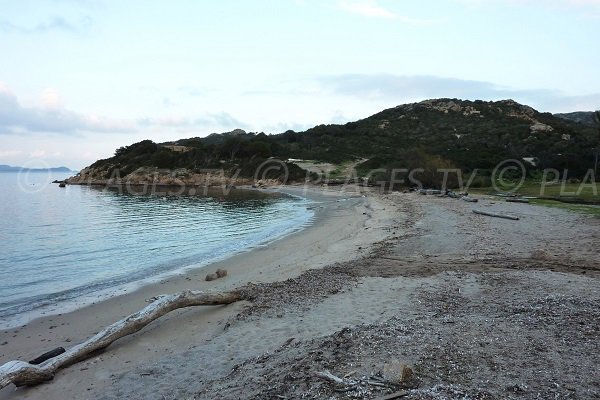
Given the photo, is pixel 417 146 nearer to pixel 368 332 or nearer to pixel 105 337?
pixel 368 332

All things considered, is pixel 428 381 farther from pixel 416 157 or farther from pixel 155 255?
pixel 416 157

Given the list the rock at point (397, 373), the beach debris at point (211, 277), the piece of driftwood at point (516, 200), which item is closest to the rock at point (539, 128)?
the piece of driftwood at point (516, 200)

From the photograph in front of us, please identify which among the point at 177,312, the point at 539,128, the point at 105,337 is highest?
the point at 539,128

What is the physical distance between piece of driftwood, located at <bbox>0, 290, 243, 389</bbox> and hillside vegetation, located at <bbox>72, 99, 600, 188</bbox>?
123 feet

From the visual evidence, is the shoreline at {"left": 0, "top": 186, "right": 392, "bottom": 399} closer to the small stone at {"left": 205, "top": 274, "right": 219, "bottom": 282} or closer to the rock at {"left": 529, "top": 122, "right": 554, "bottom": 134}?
the small stone at {"left": 205, "top": 274, "right": 219, "bottom": 282}

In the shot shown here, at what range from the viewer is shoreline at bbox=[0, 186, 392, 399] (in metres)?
7.27

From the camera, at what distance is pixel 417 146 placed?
68.7 metres

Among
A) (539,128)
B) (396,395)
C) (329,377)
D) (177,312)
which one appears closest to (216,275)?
(177,312)

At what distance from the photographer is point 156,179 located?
7612 centimetres

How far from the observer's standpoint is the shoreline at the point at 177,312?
7.27 metres

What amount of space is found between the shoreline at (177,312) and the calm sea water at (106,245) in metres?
0.98

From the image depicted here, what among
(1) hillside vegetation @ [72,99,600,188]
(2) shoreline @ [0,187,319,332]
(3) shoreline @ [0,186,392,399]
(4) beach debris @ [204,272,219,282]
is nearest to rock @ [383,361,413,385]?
(3) shoreline @ [0,186,392,399]

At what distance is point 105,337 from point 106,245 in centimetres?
1326

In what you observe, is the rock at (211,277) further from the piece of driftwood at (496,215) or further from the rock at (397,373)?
the piece of driftwood at (496,215)
